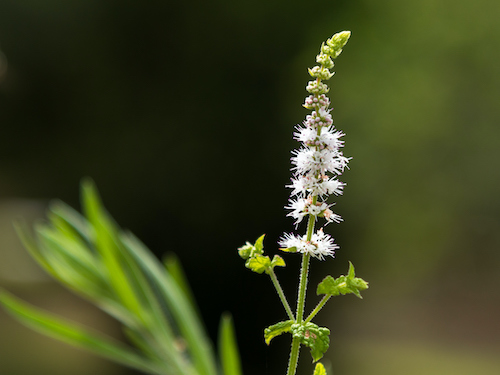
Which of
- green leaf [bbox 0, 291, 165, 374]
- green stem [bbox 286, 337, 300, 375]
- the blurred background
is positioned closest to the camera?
green stem [bbox 286, 337, 300, 375]

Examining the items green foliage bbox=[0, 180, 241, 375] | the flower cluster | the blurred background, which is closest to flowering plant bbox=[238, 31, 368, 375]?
the flower cluster

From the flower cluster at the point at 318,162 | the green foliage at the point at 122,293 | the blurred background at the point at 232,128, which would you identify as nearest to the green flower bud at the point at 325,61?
the flower cluster at the point at 318,162

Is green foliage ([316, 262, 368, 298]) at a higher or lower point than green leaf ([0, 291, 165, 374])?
lower

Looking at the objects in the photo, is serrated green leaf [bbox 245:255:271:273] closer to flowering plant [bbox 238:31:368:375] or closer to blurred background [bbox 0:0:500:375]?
flowering plant [bbox 238:31:368:375]

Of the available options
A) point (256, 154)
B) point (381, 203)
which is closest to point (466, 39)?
point (381, 203)

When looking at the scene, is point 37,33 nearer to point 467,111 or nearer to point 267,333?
point 467,111

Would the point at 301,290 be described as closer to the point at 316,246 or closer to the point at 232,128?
the point at 316,246

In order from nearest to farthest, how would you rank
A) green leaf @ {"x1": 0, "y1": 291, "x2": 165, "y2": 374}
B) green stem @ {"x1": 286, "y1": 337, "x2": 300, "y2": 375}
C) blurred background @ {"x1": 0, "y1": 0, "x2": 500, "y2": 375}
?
green stem @ {"x1": 286, "y1": 337, "x2": 300, "y2": 375}
green leaf @ {"x1": 0, "y1": 291, "x2": 165, "y2": 374}
blurred background @ {"x1": 0, "y1": 0, "x2": 500, "y2": 375}
